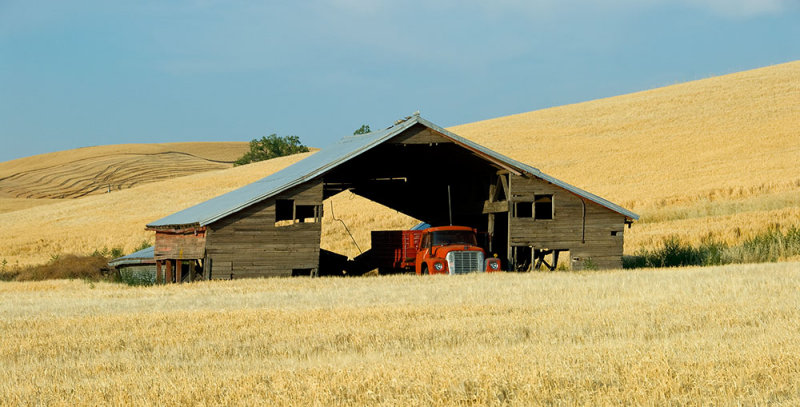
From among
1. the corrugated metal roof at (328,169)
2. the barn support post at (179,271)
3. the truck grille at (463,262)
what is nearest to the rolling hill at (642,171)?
the corrugated metal roof at (328,169)

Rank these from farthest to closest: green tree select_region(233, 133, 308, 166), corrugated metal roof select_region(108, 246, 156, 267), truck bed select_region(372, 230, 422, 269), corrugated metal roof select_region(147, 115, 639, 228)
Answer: green tree select_region(233, 133, 308, 166) < corrugated metal roof select_region(108, 246, 156, 267) < truck bed select_region(372, 230, 422, 269) < corrugated metal roof select_region(147, 115, 639, 228)

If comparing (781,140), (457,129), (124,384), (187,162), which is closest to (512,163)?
(124,384)

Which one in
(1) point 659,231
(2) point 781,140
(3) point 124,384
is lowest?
(3) point 124,384

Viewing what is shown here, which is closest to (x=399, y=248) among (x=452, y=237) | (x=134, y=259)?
(x=452, y=237)

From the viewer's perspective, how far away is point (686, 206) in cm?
3975

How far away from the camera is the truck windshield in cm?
2780

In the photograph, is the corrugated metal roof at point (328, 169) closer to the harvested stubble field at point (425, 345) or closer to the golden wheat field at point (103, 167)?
the harvested stubble field at point (425, 345)

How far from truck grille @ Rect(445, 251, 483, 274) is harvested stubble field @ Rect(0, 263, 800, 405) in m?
5.32

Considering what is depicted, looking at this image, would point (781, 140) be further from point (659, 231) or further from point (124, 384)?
point (124, 384)

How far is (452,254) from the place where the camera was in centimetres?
2677

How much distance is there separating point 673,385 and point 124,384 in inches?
209

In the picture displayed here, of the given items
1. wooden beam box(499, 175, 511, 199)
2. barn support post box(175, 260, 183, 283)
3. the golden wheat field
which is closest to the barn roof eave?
wooden beam box(499, 175, 511, 199)

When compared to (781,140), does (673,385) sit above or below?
below

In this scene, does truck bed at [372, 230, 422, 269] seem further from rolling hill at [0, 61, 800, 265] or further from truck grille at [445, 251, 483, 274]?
rolling hill at [0, 61, 800, 265]
